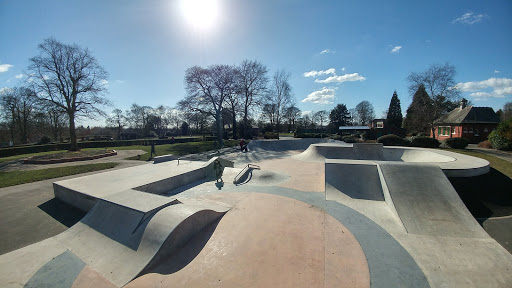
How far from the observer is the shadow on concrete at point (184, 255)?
3497 millimetres

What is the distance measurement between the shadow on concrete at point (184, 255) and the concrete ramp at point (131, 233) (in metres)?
0.09

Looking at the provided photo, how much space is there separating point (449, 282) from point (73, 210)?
9915 millimetres

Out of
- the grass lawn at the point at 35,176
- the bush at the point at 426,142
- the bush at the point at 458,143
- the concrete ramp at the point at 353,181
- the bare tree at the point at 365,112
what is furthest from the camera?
the bare tree at the point at 365,112

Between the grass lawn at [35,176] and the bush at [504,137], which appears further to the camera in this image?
the bush at [504,137]

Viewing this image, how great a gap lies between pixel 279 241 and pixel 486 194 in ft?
25.6

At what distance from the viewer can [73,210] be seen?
640 cm

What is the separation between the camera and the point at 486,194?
21.6 ft

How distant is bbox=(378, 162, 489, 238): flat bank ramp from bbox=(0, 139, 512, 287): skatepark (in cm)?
3

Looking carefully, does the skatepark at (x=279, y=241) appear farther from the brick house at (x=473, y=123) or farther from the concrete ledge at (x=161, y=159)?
the brick house at (x=473, y=123)

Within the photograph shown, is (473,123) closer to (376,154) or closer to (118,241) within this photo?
(376,154)

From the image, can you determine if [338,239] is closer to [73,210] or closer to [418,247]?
[418,247]

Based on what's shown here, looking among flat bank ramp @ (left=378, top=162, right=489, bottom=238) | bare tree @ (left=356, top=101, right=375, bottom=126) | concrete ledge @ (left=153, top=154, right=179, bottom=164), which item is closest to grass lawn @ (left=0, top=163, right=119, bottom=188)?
concrete ledge @ (left=153, top=154, right=179, bottom=164)

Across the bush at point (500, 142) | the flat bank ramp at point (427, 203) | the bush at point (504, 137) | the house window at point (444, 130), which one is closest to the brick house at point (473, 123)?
the house window at point (444, 130)

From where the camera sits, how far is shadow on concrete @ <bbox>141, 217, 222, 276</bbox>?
350cm
